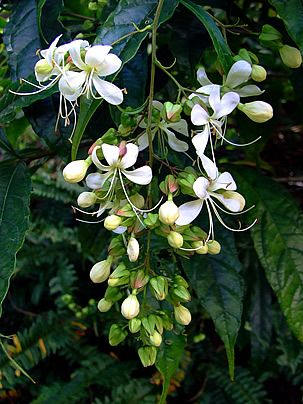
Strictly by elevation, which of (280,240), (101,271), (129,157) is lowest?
(280,240)

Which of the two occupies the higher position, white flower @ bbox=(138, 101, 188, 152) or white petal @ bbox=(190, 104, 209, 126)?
white petal @ bbox=(190, 104, 209, 126)

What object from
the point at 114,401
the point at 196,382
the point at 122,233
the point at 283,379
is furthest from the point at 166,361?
the point at 283,379

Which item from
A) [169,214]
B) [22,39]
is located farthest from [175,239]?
[22,39]

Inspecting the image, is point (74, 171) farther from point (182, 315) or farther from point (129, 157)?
point (182, 315)

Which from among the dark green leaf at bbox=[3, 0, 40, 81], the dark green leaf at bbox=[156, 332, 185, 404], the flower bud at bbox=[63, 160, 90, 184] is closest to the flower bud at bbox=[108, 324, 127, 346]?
the dark green leaf at bbox=[156, 332, 185, 404]

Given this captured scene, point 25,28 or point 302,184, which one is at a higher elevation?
point 25,28

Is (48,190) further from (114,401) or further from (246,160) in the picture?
(246,160)

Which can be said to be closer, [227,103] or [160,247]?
[227,103]

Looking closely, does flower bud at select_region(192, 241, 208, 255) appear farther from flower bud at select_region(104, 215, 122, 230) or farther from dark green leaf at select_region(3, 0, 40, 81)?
dark green leaf at select_region(3, 0, 40, 81)
